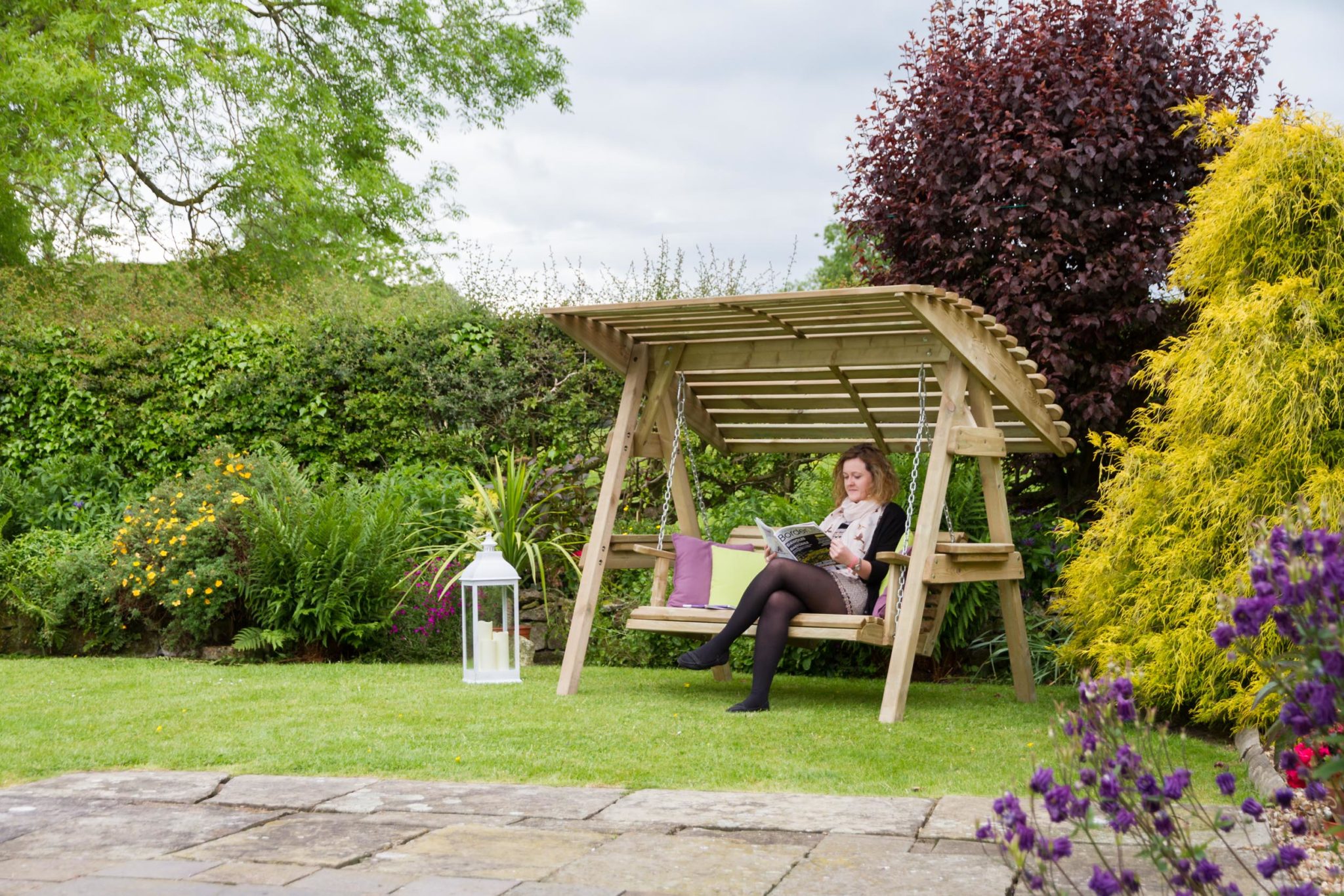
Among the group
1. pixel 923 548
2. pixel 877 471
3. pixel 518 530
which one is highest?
pixel 877 471

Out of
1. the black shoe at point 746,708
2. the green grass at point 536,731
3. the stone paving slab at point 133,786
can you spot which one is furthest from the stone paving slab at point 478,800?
the black shoe at point 746,708

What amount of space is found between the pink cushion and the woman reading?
1.38 ft

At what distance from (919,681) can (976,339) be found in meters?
2.29

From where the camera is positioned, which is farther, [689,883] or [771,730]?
[771,730]

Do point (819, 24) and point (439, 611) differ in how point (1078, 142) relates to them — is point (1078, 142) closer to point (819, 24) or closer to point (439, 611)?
point (819, 24)

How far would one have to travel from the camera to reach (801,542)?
5.85 metres

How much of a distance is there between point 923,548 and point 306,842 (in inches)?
120

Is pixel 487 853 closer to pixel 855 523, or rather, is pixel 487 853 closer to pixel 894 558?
pixel 894 558

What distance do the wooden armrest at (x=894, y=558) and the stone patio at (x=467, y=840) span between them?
1.80 m

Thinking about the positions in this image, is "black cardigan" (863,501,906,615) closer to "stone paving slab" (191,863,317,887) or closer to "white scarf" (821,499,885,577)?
"white scarf" (821,499,885,577)

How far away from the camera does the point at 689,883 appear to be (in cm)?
282

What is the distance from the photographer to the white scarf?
20.1 ft

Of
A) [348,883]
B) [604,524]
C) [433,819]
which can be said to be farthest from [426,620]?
[348,883]

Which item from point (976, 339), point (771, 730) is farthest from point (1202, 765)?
point (976, 339)
